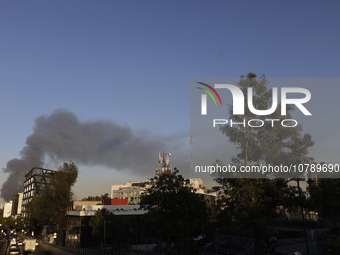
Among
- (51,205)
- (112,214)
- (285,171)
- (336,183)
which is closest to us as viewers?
(285,171)

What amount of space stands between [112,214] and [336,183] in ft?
145

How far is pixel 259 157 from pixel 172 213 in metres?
13.1

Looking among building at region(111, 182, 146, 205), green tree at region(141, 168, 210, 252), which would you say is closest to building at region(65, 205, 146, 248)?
green tree at region(141, 168, 210, 252)

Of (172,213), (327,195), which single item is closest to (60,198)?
(172,213)

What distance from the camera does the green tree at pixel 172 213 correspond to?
36531mm

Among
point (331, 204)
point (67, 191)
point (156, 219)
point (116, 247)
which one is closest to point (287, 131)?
point (156, 219)

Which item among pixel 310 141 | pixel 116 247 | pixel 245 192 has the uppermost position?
pixel 310 141

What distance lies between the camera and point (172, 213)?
37719mm

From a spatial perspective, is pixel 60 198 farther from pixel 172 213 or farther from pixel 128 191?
pixel 128 191

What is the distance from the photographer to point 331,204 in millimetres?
54406

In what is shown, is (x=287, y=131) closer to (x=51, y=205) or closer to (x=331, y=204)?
(x=331, y=204)

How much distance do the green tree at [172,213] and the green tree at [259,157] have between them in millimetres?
7553

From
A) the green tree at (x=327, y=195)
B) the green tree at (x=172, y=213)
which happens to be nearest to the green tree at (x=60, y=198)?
the green tree at (x=172, y=213)

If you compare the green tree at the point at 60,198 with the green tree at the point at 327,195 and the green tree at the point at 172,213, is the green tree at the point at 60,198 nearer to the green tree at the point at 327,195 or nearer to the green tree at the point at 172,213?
the green tree at the point at 172,213
